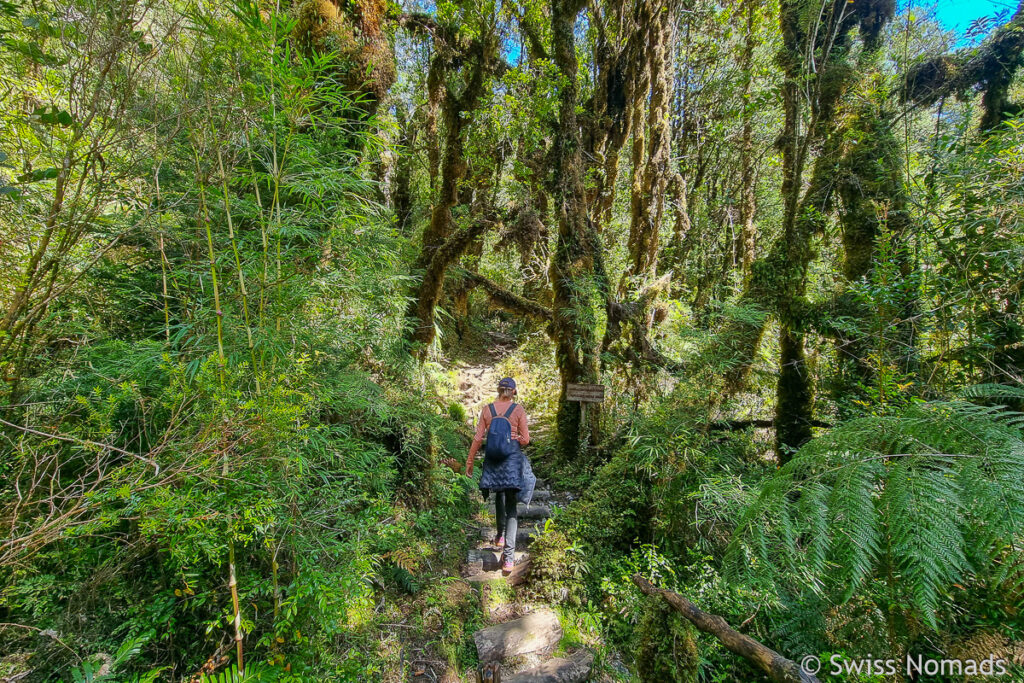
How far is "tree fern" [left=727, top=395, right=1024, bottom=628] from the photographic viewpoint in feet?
4.20

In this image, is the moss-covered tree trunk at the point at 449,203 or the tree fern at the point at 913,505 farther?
the moss-covered tree trunk at the point at 449,203

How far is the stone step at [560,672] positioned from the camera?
103 inches

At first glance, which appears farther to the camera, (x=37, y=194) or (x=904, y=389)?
(x=904, y=389)

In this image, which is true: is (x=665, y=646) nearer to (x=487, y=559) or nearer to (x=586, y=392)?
(x=487, y=559)

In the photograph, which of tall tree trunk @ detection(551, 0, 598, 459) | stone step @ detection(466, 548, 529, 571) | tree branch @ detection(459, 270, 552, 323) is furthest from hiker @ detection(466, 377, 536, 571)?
tree branch @ detection(459, 270, 552, 323)

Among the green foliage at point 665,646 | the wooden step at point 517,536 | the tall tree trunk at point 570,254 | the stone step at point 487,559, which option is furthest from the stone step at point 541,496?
the green foliage at point 665,646

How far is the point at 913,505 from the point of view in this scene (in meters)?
1.38

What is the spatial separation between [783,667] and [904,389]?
3.04m

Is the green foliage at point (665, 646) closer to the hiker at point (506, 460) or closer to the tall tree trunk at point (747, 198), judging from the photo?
the hiker at point (506, 460)

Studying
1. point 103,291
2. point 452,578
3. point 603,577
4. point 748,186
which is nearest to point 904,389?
point 603,577

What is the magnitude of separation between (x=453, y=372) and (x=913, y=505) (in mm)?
5806

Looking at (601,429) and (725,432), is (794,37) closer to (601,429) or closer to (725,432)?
(725,432)

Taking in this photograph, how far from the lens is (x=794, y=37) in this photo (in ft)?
16.8

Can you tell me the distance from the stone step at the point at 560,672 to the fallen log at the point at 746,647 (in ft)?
2.75
